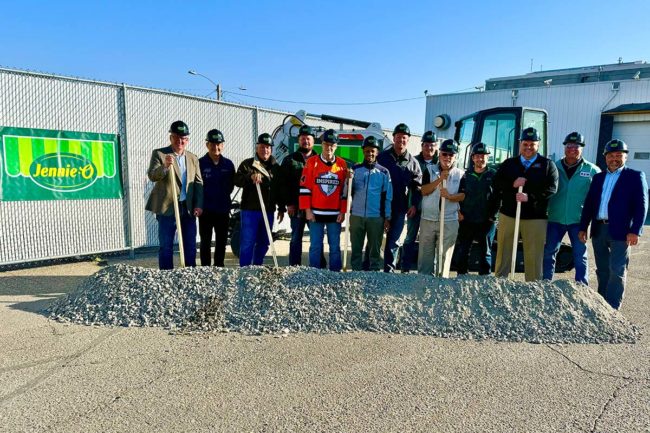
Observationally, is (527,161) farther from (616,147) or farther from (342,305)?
(342,305)

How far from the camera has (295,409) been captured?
290 centimetres

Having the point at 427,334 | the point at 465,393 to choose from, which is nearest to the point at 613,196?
the point at 427,334

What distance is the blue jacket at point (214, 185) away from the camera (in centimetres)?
585

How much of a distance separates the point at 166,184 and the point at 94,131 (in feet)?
8.99

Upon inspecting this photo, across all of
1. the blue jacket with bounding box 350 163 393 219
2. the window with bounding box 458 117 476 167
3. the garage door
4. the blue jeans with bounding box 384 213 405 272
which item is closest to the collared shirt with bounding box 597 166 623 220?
the blue jeans with bounding box 384 213 405 272

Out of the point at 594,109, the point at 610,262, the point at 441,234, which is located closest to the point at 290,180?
the point at 441,234

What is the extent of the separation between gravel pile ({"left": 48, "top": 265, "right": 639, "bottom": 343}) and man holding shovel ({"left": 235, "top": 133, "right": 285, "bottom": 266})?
1.04m

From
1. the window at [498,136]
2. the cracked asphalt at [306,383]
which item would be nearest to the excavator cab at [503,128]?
the window at [498,136]

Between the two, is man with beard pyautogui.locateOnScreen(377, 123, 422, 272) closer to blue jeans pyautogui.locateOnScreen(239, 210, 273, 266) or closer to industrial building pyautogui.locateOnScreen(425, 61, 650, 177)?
blue jeans pyautogui.locateOnScreen(239, 210, 273, 266)

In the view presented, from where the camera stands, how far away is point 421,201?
5.77 meters

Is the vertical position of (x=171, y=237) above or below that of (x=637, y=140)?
below

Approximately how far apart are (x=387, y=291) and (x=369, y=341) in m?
0.77

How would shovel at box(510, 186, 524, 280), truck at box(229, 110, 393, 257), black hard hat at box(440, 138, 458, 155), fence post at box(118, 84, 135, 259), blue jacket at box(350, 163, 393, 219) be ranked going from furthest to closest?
truck at box(229, 110, 393, 257)
fence post at box(118, 84, 135, 259)
blue jacket at box(350, 163, 393, 219)
black hard hat at box(440, 138, 458, 155)
shovel at box(510, 186, 524, 280)

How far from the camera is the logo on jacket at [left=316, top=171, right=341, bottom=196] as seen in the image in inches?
217
